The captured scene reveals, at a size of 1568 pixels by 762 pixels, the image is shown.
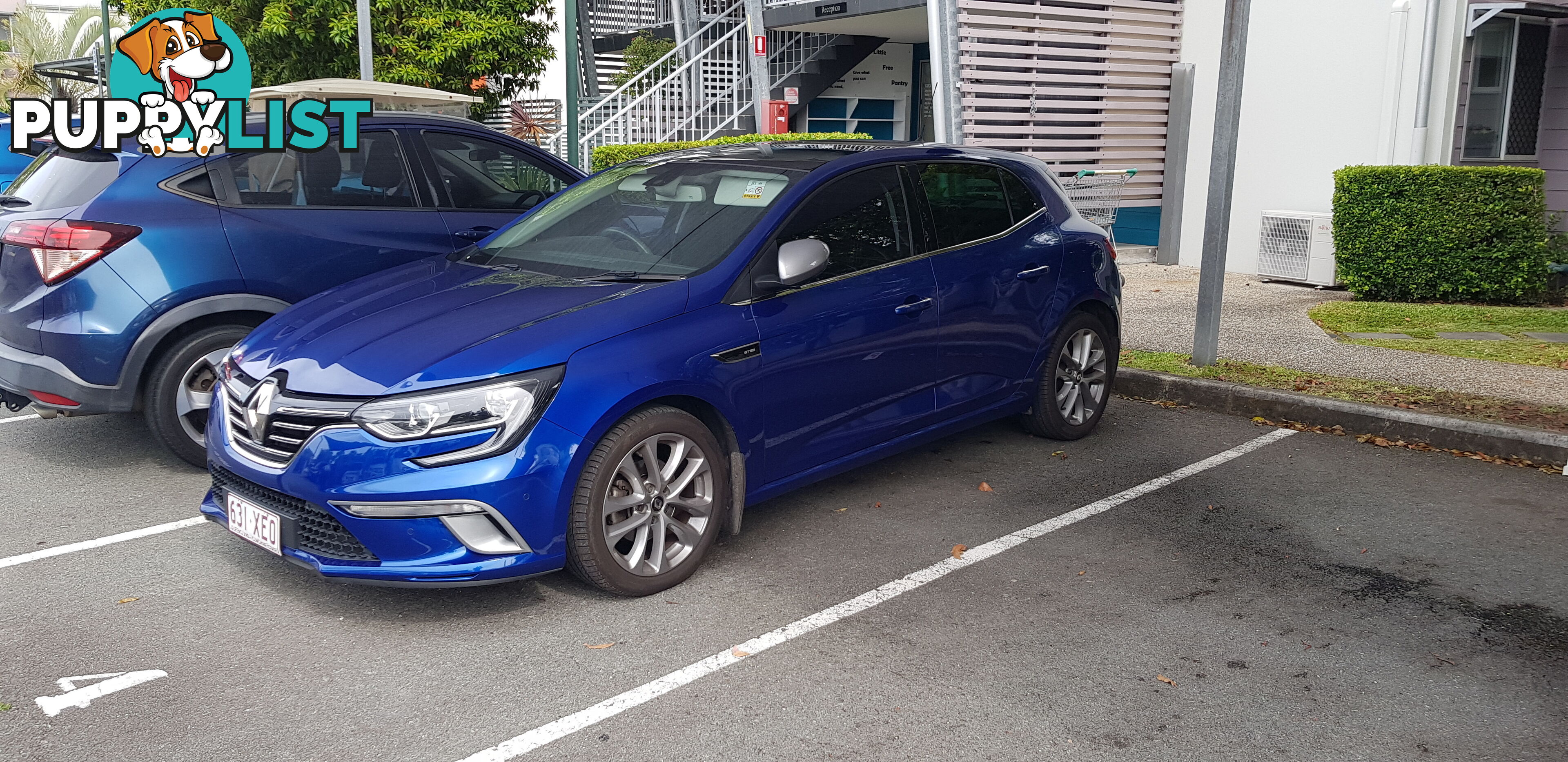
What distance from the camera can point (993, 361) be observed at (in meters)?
5.61

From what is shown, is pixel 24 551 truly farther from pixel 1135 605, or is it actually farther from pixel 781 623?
pixel 1135 605

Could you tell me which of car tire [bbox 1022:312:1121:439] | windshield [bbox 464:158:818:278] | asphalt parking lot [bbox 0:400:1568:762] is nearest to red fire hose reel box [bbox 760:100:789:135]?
car tire [bbox 1022:312:1121:439]

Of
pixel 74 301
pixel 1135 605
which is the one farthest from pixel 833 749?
pixel 74 301

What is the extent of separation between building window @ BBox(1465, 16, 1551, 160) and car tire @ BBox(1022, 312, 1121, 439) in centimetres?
669

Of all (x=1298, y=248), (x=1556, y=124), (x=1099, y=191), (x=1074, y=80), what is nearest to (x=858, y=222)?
(x=1298, y=248)

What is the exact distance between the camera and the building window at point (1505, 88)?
10.9 metres

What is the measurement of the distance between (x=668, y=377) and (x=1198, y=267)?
33.5ft

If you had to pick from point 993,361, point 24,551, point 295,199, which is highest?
point 295,199

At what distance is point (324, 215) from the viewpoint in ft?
20.0

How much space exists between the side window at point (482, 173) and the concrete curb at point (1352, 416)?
3.73m

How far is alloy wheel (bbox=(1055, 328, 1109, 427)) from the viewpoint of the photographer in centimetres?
618

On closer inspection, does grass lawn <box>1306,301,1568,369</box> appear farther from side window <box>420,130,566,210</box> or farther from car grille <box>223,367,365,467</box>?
car grille <box>223,367,365,467</box>

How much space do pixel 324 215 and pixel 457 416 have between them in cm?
278

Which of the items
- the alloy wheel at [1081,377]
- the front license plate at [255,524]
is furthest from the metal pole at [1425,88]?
the front license plate at [255,524]
